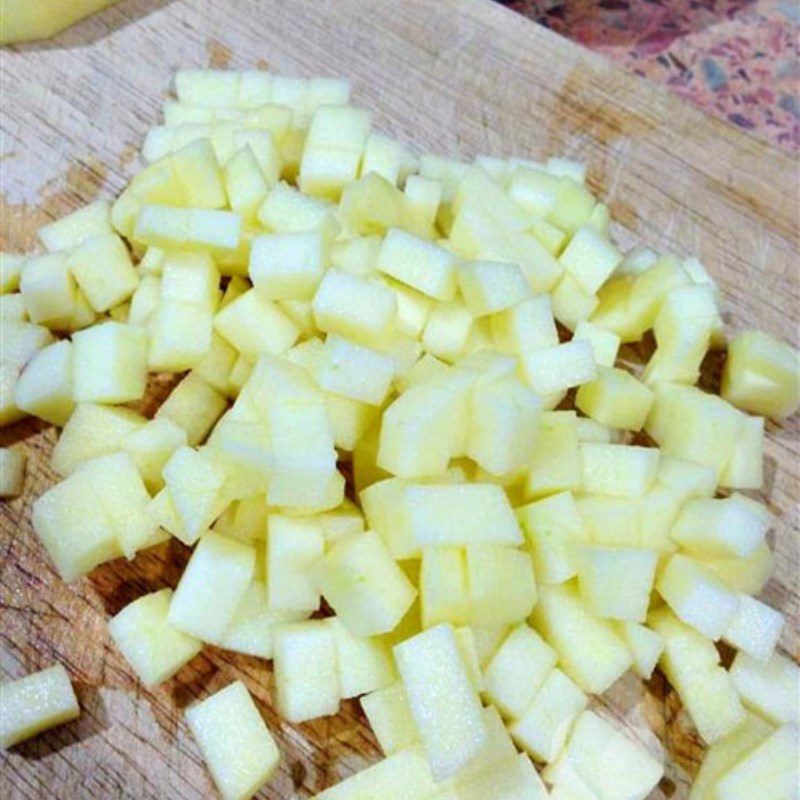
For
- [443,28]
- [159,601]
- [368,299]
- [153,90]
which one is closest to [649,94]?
[443,28]

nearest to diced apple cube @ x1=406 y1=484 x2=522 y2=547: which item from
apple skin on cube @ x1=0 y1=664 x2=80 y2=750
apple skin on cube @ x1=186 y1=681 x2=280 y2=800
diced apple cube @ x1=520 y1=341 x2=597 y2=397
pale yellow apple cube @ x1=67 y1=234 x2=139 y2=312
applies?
diced apple cube @ x1=520 y1=341 x2=597 y2=397

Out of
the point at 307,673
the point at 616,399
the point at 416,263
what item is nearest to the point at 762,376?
the point at 616,399

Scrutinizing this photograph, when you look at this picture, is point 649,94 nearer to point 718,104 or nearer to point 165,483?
point 718,104

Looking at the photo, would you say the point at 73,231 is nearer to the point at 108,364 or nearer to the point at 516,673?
A: the point at 108,364

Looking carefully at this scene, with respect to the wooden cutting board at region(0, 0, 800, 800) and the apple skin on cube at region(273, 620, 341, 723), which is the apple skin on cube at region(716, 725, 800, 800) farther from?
the apple skin on cube at region(273, 620, 341, 723)

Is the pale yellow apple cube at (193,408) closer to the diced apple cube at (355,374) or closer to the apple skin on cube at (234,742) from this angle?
the diced apple cube at (355,374)
